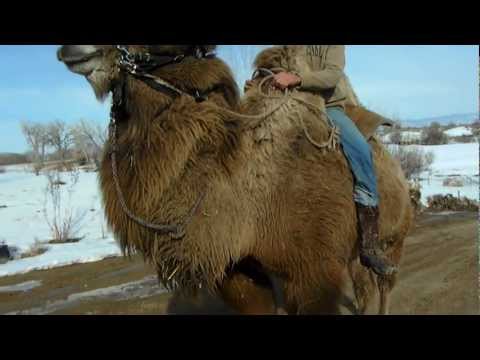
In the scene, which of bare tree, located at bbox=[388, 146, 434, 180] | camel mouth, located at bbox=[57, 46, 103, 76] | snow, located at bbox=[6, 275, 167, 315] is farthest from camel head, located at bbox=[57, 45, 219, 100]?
bare tree, located at bbox=[388, 146, 434, 180]

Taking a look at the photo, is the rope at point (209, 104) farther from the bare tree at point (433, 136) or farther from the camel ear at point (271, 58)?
the bare tree at point (433, 136)

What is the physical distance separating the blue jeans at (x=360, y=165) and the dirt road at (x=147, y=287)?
103 inches

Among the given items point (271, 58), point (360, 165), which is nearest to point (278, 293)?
point (360, 165)

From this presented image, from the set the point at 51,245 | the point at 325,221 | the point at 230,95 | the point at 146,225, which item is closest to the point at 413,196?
the point at 325,221

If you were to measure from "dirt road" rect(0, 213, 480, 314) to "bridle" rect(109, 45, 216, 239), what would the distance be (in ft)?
7.93

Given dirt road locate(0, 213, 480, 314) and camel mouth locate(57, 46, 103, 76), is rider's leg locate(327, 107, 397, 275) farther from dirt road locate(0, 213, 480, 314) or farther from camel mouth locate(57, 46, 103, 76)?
dirt road locate(0, 213, 480, 314)

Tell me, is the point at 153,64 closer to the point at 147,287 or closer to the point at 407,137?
the point at 147,287

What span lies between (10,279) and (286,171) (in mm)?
5847

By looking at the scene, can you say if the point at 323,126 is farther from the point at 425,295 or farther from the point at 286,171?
the point at 425,295

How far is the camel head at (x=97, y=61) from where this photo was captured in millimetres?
2701

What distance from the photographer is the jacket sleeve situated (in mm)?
3580

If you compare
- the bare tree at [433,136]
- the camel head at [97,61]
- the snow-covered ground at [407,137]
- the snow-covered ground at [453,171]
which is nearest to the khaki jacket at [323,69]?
the camel head at [97,61]

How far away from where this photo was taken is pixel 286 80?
139 inches

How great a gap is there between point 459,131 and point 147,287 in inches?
1410
